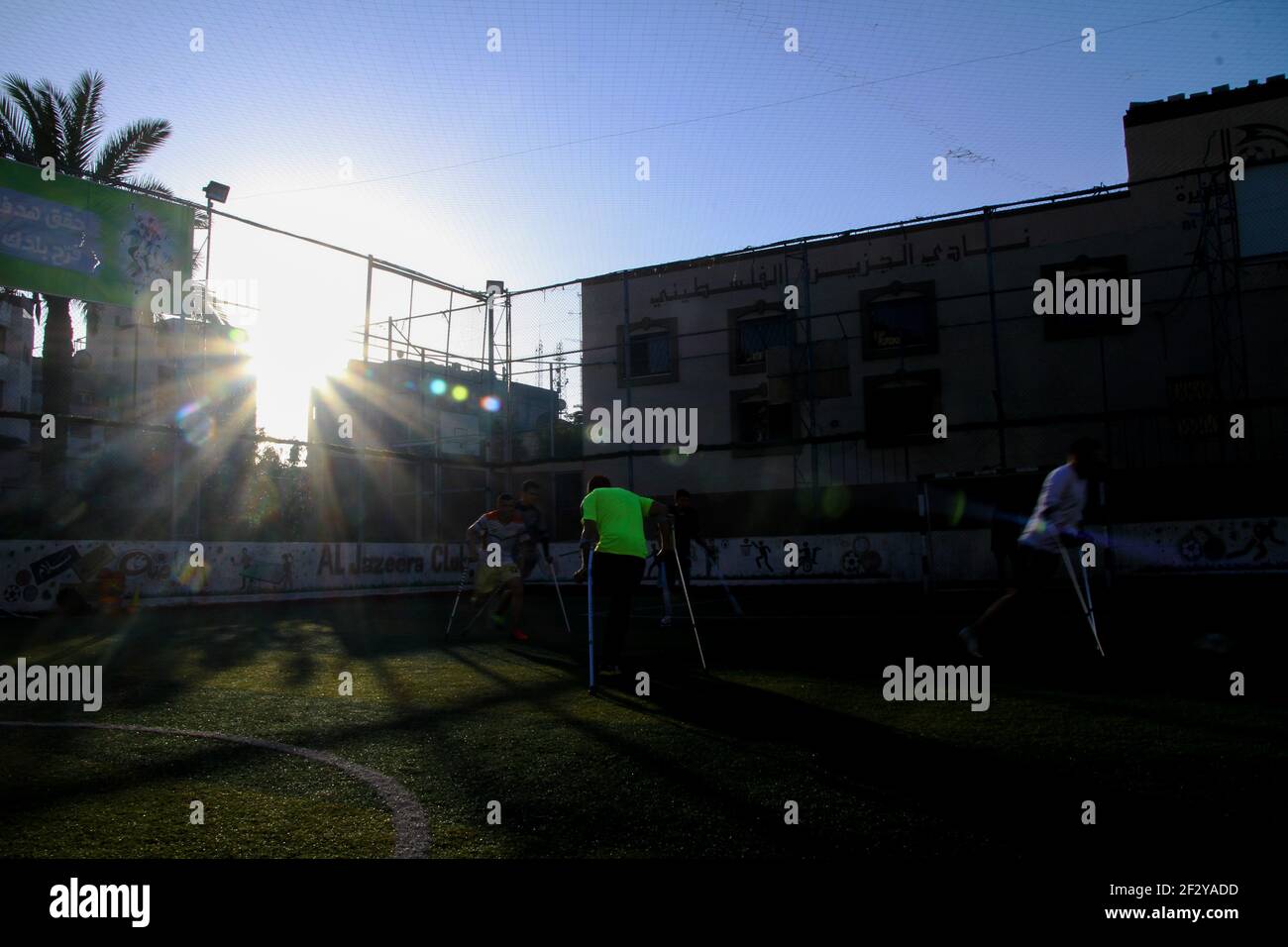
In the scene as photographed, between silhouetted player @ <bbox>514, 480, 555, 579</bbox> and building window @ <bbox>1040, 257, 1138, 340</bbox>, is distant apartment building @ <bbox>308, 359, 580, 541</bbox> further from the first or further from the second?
building window @ <bbox>1040, 257, 1138, 340</bbox>

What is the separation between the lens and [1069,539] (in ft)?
25.1

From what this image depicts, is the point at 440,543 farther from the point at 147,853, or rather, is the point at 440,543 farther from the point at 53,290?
the point at 147,853

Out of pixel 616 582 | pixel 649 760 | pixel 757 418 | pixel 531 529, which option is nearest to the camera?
pixel 649 760

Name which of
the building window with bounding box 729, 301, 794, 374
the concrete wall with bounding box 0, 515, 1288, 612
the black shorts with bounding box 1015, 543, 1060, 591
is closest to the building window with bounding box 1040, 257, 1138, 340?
the building window with bounding box 729, 301, 794, 374

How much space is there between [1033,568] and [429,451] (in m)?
23.6

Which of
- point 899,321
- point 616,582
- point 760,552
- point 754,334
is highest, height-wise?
point 754,334

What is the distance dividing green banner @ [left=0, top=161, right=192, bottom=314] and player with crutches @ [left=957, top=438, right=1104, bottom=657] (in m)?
17.1

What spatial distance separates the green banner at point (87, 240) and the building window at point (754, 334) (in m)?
15.9

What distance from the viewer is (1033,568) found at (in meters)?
7.53

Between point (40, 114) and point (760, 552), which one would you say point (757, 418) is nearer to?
point (760, 552)

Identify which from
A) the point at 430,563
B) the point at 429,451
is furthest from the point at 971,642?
the point at 429,451

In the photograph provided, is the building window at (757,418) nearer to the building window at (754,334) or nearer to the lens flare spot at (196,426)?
the building window at (754,334)
